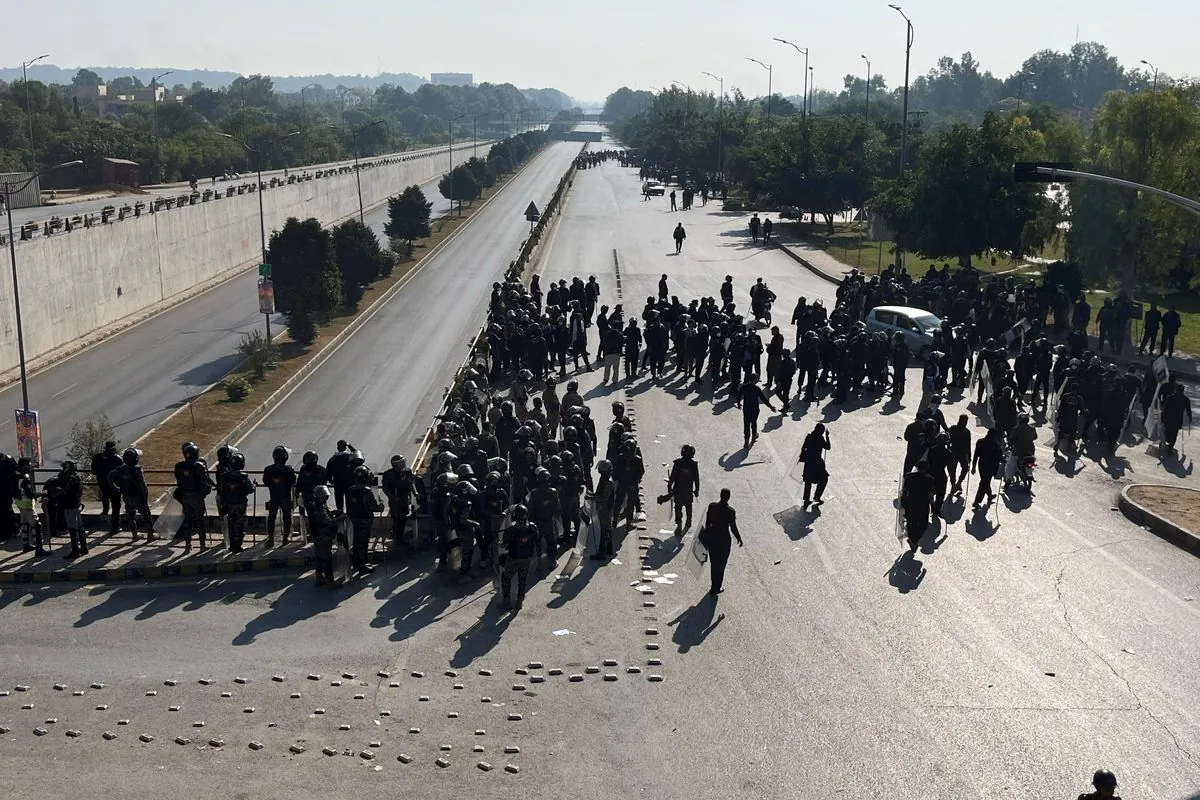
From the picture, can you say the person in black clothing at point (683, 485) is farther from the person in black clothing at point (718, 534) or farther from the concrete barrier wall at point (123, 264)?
the concrete barrier wall at point (123, 264)

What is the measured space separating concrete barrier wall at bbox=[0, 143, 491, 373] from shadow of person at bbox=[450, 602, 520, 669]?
25803 millimetres

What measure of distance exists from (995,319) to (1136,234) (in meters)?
9.03

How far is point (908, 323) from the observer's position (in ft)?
99.9

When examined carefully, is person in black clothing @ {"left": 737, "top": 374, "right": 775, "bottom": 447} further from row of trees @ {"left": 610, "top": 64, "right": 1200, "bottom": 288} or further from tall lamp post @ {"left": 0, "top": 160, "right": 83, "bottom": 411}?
row of trees @ {"left": 610, "top": 64, "right": 1200, "bottom": 288}

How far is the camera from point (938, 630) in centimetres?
1394

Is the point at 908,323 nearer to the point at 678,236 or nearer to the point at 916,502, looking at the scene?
the point at 916,502

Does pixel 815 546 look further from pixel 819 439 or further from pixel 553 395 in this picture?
pixel 553 395

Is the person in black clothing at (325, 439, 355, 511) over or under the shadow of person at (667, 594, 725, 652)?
over

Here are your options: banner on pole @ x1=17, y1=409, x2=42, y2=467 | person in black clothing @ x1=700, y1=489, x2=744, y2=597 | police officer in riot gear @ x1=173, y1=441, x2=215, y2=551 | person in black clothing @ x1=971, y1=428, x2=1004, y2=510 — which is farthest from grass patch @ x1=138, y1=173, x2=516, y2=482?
Answer: person in black clothing @ x1=971, y1=428, x2=1004, y2=510

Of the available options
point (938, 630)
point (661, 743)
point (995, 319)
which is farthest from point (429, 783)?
point (995, 319)

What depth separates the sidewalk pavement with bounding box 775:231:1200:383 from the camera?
97.4 feet

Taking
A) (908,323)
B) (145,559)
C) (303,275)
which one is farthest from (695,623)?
(303,275)

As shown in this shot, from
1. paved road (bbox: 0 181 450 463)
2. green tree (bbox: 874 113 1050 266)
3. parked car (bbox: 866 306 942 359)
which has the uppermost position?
green tree (bbox: 874 113 1050 266)

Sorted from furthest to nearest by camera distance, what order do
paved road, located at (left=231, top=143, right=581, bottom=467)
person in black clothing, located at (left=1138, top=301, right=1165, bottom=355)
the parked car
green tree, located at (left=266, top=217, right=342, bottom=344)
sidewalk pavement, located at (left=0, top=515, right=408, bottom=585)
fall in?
1. green tree, located at (left=266, top=217, right=342, bottom=344)
2. person in black clothing, located at (left=1138, top=301, right=1165, bottom=355)
3. the parked car
4. paved road, located at (left=231, top=143, right=581, bottom=467)
5. sidewalk pavement, located at (left=0, top=515, right=408, bottom=585)
